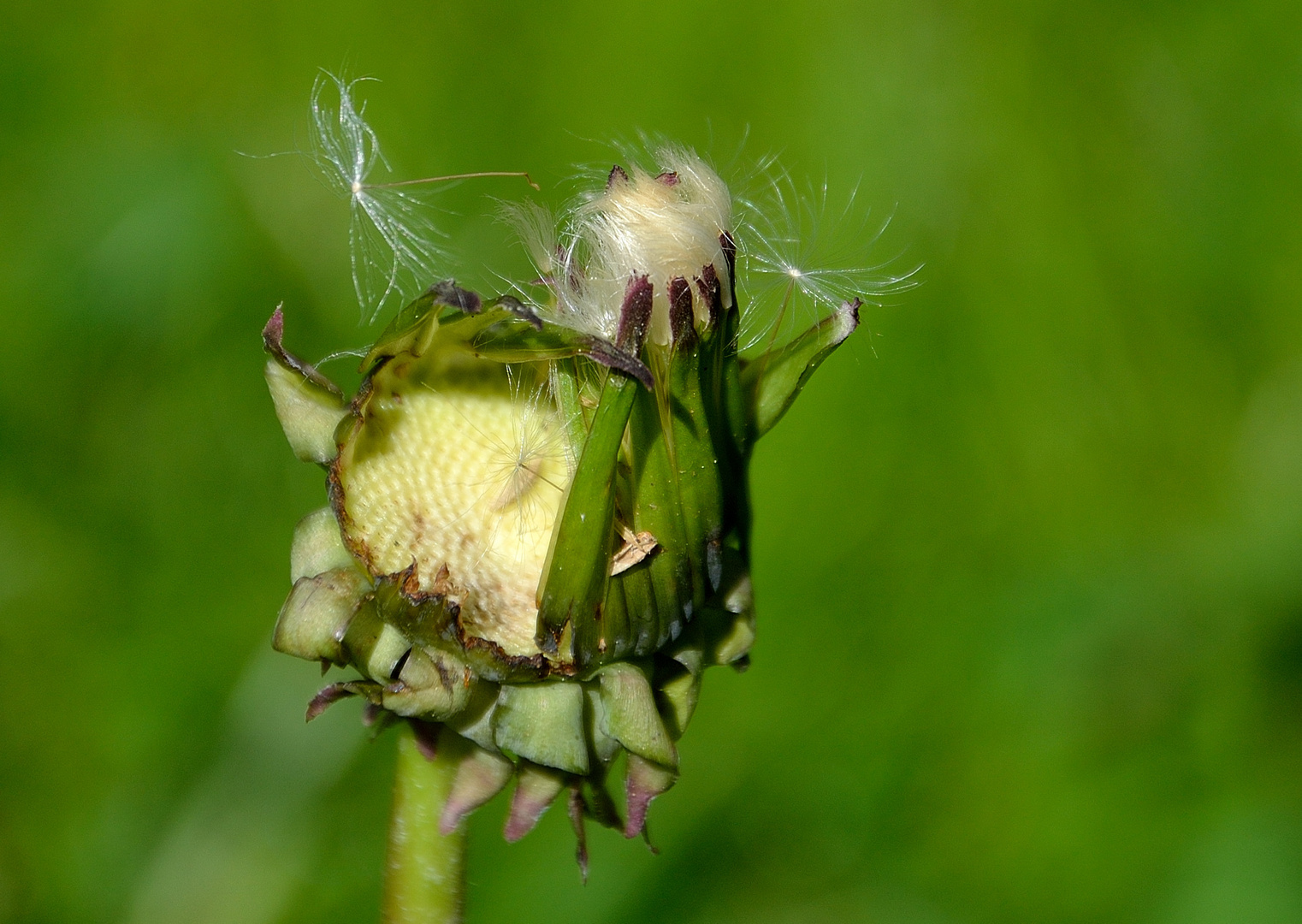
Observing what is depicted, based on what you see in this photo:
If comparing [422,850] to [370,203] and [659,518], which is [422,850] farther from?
[370,203]

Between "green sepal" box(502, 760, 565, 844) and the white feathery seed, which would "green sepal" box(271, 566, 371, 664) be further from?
the white feathery seed

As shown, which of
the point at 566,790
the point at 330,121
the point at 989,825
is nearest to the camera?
the point at 566,790

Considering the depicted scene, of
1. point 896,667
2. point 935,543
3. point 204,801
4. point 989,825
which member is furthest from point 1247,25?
point 204,801

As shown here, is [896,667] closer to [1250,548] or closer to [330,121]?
[1250,548]

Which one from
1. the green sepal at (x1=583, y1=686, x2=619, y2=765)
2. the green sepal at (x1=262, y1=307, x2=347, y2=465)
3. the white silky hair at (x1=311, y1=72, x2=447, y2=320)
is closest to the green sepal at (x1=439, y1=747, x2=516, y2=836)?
the green sepal at (x1=583, y1=686, x2=619, y2=765)

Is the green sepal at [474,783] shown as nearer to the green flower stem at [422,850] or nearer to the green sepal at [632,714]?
the green flower stem at [422,850]

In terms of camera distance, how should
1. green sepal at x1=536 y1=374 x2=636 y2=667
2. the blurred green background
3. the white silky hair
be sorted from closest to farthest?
1. green sepal at x1=536 y1=374 x2=636 y2=667
2. the white silky hair
3. the blurred green background
